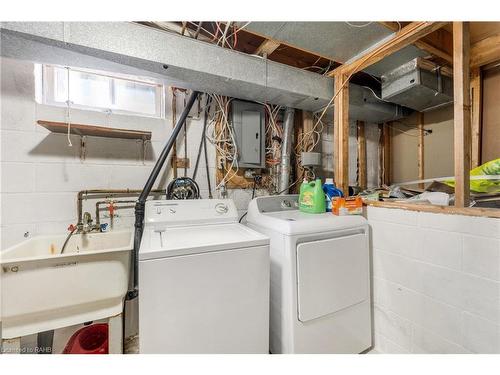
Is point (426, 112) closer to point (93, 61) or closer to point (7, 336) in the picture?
point (93, 61)

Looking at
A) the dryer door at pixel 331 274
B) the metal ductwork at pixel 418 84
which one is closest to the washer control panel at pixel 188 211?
the dryer door at pixel 331 274

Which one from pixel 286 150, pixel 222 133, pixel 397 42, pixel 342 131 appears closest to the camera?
pixel 397 42

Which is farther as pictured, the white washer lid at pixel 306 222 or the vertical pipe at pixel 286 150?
the vertical pipe at pixel 286 150

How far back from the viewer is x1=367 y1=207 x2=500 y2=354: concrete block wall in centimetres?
115

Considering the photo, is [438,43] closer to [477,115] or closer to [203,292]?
[477,115]

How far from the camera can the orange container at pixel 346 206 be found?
1.58 meters

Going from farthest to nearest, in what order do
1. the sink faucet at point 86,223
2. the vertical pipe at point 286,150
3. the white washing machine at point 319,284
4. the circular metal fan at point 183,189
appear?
the vertical pipe at point 286,150 < the circular metal fan at point 183,189 < the sink faucet at point 86,223 < the white washing machine at point 319,284

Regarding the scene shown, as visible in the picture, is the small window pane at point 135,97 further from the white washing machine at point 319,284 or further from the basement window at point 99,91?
the white washing machine at point 319,284

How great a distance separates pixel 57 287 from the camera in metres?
Result: 1.23

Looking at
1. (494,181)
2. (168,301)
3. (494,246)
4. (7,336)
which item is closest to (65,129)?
(7,336)

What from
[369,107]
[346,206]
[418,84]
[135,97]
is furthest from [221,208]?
[418,84]

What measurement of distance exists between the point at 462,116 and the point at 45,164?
2.69m

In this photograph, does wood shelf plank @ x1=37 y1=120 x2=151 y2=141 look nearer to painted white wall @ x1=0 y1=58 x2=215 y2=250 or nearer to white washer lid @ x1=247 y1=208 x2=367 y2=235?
painted white wall @ x1=0 y1=58 x2=215 y2=250

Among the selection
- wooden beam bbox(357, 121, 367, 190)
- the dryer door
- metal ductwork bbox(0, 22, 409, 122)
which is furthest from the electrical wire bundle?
wooden beam bbox(357, 121, 367, 190)
